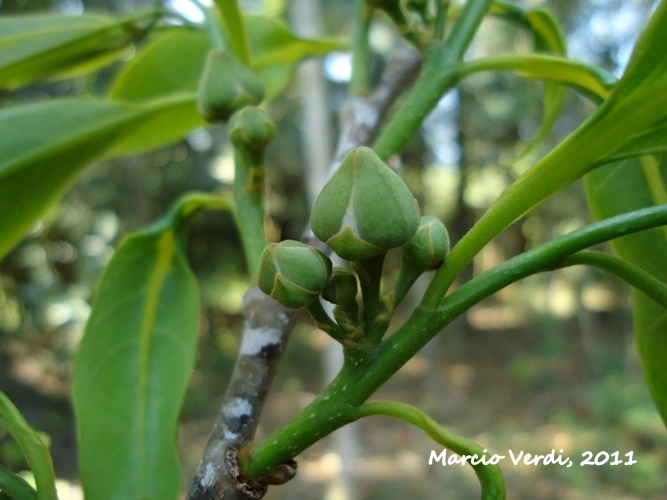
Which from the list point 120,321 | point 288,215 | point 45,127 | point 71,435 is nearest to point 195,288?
point 120,321

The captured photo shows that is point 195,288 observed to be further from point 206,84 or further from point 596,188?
point 596,188

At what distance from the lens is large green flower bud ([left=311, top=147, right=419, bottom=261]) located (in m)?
0.29

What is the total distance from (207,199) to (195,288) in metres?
0.09

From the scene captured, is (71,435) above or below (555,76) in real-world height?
above

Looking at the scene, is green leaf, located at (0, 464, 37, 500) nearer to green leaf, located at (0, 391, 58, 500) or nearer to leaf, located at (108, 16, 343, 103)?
green leaf, located at (0, 391, 58, 500)

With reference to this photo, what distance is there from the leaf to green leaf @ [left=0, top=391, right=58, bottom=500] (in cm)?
47

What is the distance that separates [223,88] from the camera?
0.47m

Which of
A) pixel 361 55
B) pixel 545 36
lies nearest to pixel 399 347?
pixel 361 55

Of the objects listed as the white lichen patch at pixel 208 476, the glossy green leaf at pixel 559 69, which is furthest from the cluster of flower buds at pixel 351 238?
the glossy green leaf at pixel 559 69

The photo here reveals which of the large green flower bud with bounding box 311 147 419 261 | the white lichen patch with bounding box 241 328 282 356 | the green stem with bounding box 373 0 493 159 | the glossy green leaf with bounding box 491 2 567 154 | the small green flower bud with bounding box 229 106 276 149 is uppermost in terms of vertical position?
the glossy green leaf with bounding box 491 2 567 154

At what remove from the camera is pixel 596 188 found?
0.47 m

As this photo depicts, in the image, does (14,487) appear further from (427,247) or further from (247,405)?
(427,247)

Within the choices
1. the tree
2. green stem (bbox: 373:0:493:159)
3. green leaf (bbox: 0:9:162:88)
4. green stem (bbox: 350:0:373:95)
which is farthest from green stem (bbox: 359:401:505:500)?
green leaf (bbox: 0:9:162:88)

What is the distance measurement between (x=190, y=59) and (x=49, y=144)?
0.27m
